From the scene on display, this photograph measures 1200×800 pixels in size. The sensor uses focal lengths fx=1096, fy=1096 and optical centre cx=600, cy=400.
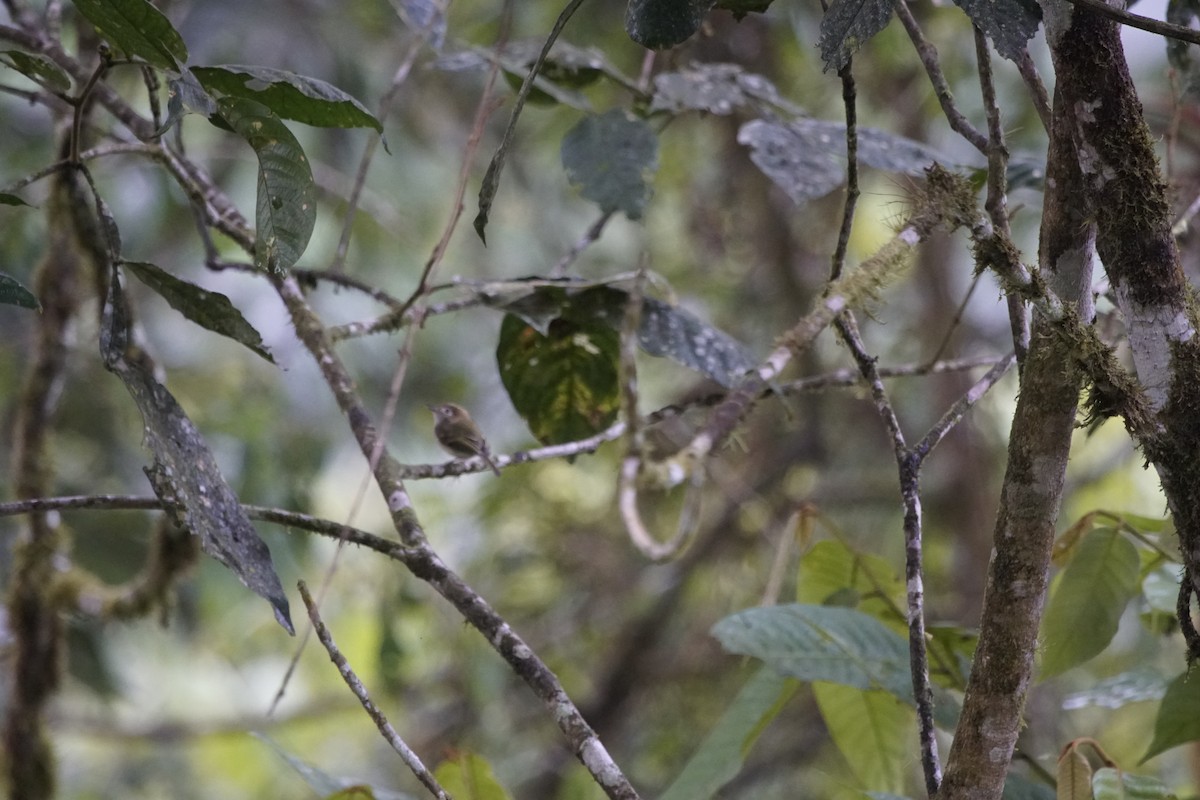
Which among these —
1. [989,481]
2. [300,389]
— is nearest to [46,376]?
[300,389]

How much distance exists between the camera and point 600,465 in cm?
394

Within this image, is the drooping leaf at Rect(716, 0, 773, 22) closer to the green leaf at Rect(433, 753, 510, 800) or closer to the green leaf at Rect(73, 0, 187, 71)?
the green leaf at Rect(73, 0, 187, 71)

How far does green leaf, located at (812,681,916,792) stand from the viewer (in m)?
1.50

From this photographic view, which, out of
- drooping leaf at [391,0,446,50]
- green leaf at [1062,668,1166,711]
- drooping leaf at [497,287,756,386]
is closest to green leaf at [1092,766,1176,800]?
green leaf at [1062,668,1166,711]

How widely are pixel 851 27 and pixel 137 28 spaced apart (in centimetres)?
67

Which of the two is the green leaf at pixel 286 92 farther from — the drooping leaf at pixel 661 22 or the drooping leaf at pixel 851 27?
the drooping leaf at pixel 851 27

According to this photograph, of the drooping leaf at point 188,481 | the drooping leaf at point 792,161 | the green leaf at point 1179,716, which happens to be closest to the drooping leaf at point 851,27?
the drooping leaf at point 792,161

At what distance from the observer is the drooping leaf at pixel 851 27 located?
1053mm

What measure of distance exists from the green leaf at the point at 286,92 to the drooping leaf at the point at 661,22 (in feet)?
0.96

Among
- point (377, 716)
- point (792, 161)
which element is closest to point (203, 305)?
point (377, 716)

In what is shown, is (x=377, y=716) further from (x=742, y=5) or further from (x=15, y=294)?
(x=742, y=5)

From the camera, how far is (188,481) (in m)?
1.04

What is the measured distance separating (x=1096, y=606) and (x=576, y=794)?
156 centimetres

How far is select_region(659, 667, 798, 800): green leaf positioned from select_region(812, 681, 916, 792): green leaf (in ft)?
0.50
